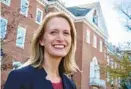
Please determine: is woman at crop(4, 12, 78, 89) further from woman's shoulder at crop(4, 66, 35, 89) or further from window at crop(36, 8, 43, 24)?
window at crop(36, 8, 43, 24)

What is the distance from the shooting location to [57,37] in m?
2.04

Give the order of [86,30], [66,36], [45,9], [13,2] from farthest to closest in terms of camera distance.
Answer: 1. [86,30]
2. [45,9]
3. [13,2]
4. [66,36]

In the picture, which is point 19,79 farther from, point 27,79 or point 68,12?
point 68,12

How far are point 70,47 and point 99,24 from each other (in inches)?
1323

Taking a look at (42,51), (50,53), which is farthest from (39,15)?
(50,53)

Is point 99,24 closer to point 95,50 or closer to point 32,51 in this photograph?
point 95,50

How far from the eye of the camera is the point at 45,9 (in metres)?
26.4

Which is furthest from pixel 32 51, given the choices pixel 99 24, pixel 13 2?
pixel 99 24

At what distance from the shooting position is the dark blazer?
1868 millimetres

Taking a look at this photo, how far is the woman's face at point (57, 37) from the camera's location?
80.0 inches

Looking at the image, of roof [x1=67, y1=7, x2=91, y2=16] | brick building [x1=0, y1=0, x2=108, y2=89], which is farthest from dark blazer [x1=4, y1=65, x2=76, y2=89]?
roof [x1=67, y1=7, x2=91, y2=16]

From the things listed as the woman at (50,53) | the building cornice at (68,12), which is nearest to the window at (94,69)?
the building cornice at (68,12)

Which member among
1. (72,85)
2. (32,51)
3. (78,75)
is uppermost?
(32,51)

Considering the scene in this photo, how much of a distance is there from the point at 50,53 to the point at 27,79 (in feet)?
0.80
